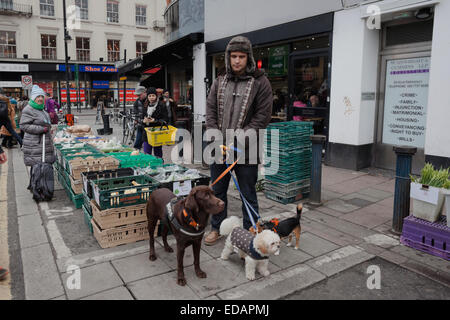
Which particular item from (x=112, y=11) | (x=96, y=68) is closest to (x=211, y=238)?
(x=96, y=68)

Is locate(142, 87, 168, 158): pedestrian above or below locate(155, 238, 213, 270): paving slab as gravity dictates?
above

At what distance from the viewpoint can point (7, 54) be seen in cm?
3247

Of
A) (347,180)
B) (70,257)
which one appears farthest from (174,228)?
(347,180)

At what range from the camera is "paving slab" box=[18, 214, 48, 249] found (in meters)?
4.31

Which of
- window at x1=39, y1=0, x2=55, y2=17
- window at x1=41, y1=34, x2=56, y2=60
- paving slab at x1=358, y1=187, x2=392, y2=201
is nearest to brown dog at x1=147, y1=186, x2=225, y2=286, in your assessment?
paving slab at x1=358, y1=187, x2=392, y2=201

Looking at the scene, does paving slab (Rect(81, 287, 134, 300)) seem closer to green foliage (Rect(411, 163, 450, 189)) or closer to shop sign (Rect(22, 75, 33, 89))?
green foliage (Rect(411, 163, 450, 189))

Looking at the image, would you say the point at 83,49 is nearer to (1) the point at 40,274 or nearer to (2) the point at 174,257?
(1) the point at 40,274

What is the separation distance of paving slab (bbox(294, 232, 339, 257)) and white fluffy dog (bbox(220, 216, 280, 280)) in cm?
71

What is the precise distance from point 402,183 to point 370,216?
3.07 feet

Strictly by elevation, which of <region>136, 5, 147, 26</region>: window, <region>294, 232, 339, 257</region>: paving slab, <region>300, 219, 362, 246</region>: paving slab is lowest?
<region>294, 232, 339, 257</region>: paving slab

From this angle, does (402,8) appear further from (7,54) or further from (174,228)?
(7,54)

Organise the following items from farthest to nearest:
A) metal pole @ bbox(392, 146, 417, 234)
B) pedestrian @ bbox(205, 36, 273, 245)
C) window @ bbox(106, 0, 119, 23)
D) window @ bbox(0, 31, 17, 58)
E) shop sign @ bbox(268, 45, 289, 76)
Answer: window @ bbox(106, 0, 119, 23), window @ bbox(0, 31, 17, 58), shop sign @ bbox(268, 45, 289, 76), metal pole @ bbox(392, 146, 417, 234), pedestrian @ bbox(205, 36, 273, 245)

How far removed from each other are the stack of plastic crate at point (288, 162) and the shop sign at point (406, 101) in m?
2.88
